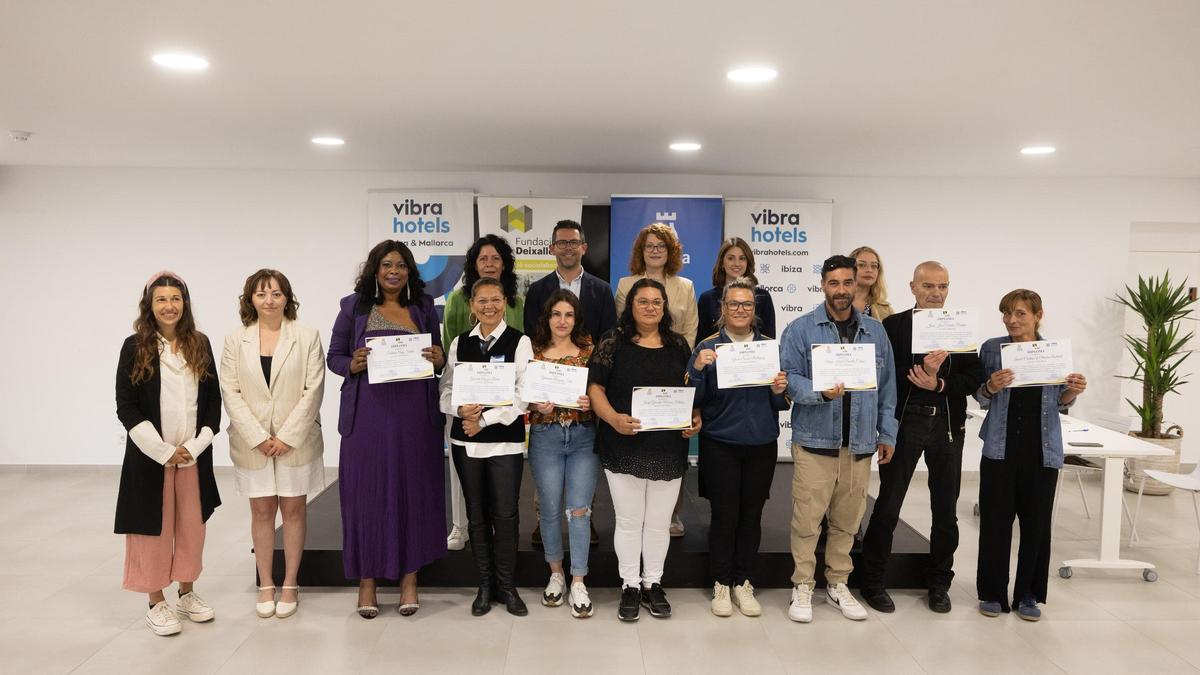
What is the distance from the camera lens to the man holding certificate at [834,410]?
339cm

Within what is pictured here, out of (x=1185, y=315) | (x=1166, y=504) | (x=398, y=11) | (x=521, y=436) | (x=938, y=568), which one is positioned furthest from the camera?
(x=1185, y=315)

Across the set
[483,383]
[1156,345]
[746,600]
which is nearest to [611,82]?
[483,383]

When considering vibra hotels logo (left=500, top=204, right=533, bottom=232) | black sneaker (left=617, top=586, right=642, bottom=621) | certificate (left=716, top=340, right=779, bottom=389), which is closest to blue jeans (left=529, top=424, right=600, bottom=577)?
black sneaker (left=617, top=586, right=642, bottom=621)

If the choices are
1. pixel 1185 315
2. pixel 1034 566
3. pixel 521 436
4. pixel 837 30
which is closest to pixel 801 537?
pixel 1034 566

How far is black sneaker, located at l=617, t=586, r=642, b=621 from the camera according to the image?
3.60 metres

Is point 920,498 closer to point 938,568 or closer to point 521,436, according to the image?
point 938,568

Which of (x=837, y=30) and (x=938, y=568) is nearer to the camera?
(x=837, y=30)

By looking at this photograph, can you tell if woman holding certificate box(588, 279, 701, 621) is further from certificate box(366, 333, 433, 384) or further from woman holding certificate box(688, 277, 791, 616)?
certificate box(366, 333, 433, 384)

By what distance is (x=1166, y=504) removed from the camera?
6.07 meters

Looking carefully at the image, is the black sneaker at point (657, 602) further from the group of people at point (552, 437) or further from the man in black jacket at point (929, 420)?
the man in black jacket at point (929, 420)

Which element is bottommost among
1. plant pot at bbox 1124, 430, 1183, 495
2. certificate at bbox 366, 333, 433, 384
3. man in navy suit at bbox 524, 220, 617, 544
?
plant pot at bbox 1124, 430, 1183, 495

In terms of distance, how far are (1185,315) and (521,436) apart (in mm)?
6313

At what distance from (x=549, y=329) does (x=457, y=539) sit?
1.34 m

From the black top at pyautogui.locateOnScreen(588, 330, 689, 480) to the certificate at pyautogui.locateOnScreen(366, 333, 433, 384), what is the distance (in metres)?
0.79
